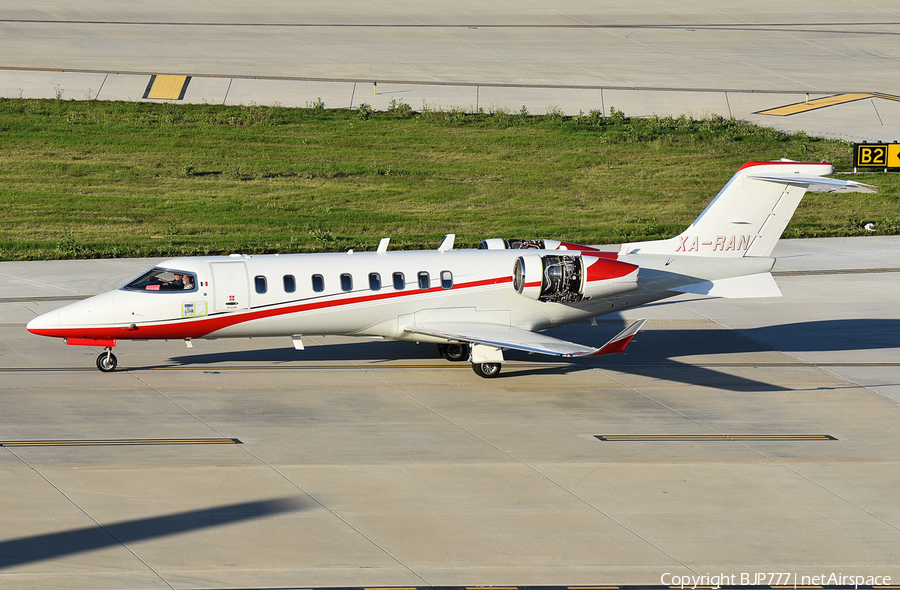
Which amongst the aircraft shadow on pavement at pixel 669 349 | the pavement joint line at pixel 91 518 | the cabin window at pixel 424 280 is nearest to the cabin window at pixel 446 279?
the cabin window at pixel 424 280

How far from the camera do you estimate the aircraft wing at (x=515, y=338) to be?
22875mm

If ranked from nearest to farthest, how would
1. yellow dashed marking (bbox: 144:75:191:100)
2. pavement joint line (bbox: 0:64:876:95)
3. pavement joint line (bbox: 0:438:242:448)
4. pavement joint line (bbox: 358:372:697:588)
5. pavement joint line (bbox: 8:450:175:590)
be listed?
pavement joint line (bbox: 8:450:175:590) → pavement joint line (bbox: 358:372:697:588) → pavement joint line (bbox: 0:438:242:448) → yellow dashed marking (bbox: 144:75:191:100) → pavement joint line (bbox: 0:64:876:95)

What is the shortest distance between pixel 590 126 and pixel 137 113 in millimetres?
21764

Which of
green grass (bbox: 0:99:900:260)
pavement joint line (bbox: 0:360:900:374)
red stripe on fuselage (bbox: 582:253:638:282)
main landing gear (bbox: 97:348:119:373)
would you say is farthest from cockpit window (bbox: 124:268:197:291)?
green grass (bbox: 0:99:900:260)

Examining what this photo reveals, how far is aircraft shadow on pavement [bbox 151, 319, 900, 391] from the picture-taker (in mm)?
26031

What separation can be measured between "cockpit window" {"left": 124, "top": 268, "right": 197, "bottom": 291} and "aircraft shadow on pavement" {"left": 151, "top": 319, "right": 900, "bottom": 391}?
8.41 feet

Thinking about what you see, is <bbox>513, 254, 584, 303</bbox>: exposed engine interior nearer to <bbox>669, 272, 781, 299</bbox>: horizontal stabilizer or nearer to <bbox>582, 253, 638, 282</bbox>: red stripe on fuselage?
<bbox>582, 253, 638, 282</bbox>: red stripe on fuselage

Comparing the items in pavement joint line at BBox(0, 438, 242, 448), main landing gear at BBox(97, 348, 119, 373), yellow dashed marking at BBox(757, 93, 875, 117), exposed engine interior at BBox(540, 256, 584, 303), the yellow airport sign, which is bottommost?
pavement joint line at BBox(0, 438, 242, 448)

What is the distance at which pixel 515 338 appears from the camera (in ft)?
80.4

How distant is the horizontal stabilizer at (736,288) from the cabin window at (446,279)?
5637mm

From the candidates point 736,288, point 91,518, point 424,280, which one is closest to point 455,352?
point 424,280

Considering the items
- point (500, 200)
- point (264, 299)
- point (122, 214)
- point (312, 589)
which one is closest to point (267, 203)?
point (122, 214)

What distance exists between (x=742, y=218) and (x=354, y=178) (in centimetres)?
2264

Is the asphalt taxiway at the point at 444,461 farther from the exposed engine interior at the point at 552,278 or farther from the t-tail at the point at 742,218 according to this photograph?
the t-tail at the point at 742,218
